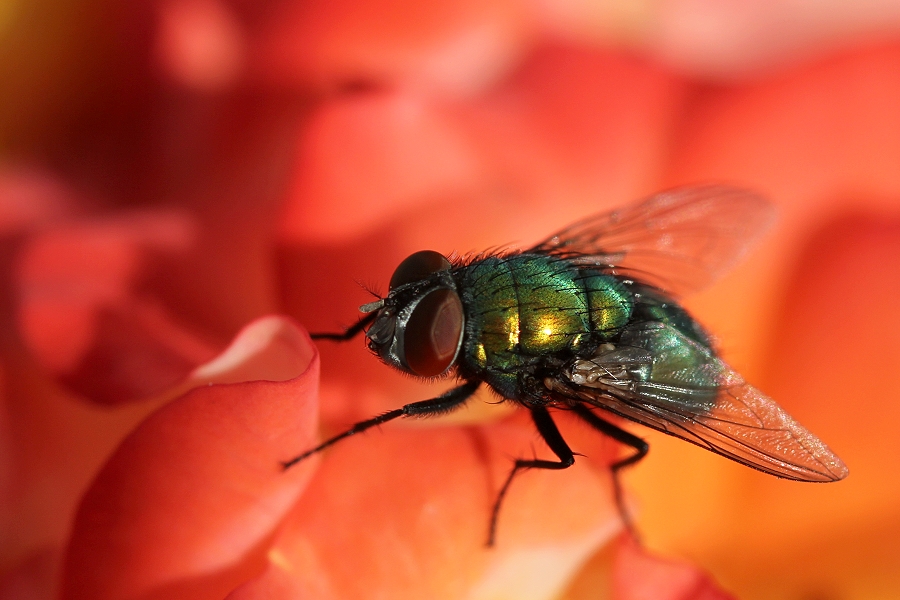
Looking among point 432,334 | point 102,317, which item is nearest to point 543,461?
point 432,334

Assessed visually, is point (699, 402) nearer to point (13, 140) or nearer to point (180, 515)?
point (180, 515)

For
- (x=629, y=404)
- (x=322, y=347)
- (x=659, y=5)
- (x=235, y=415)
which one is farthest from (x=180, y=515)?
(x=659, y=5)

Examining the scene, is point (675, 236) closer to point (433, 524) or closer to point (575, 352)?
point (575, 352)

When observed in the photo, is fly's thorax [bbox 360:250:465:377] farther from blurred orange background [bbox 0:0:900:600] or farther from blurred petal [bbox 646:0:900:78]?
blurred petal [bbox 646:0:900:78]

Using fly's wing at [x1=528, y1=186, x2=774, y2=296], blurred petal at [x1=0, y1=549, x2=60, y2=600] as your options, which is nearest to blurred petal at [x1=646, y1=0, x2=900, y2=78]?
fly's wing at [x1=528, y1=186, x2=774, y2=296]

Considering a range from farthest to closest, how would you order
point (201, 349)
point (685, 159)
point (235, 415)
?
point (685, 159), point (201, 349), point (235, 415)
